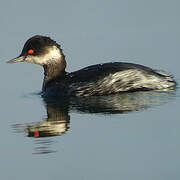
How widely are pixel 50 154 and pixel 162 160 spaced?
1373mm

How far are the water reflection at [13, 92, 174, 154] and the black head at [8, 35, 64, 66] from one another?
1.36 meters

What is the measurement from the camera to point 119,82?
12.5 m

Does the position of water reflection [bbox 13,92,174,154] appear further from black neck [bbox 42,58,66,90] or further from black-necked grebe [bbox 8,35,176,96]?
black neck [bbox 42,58,66,90]

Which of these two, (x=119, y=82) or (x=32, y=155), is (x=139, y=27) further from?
(x=32, y=155)

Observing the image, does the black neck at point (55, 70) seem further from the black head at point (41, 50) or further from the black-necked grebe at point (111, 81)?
the black-necked grebe at point (111, 81)

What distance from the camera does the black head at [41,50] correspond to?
13312 millimetres

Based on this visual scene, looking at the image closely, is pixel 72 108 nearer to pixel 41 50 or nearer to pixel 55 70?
pixel 55 70

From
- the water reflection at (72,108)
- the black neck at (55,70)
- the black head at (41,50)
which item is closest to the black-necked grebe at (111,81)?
the water reflection at (72,108)

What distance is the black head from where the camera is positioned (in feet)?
43.7

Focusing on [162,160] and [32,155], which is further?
[32,155]

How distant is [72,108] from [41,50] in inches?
92.9

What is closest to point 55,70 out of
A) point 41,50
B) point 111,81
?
point 41,50

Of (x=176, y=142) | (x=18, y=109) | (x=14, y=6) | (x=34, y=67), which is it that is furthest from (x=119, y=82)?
(x=14, y=6)

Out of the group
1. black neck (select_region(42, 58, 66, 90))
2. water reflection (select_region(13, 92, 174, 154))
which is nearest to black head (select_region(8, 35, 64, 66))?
black neck (select_region(42, 58, 66, 90))
